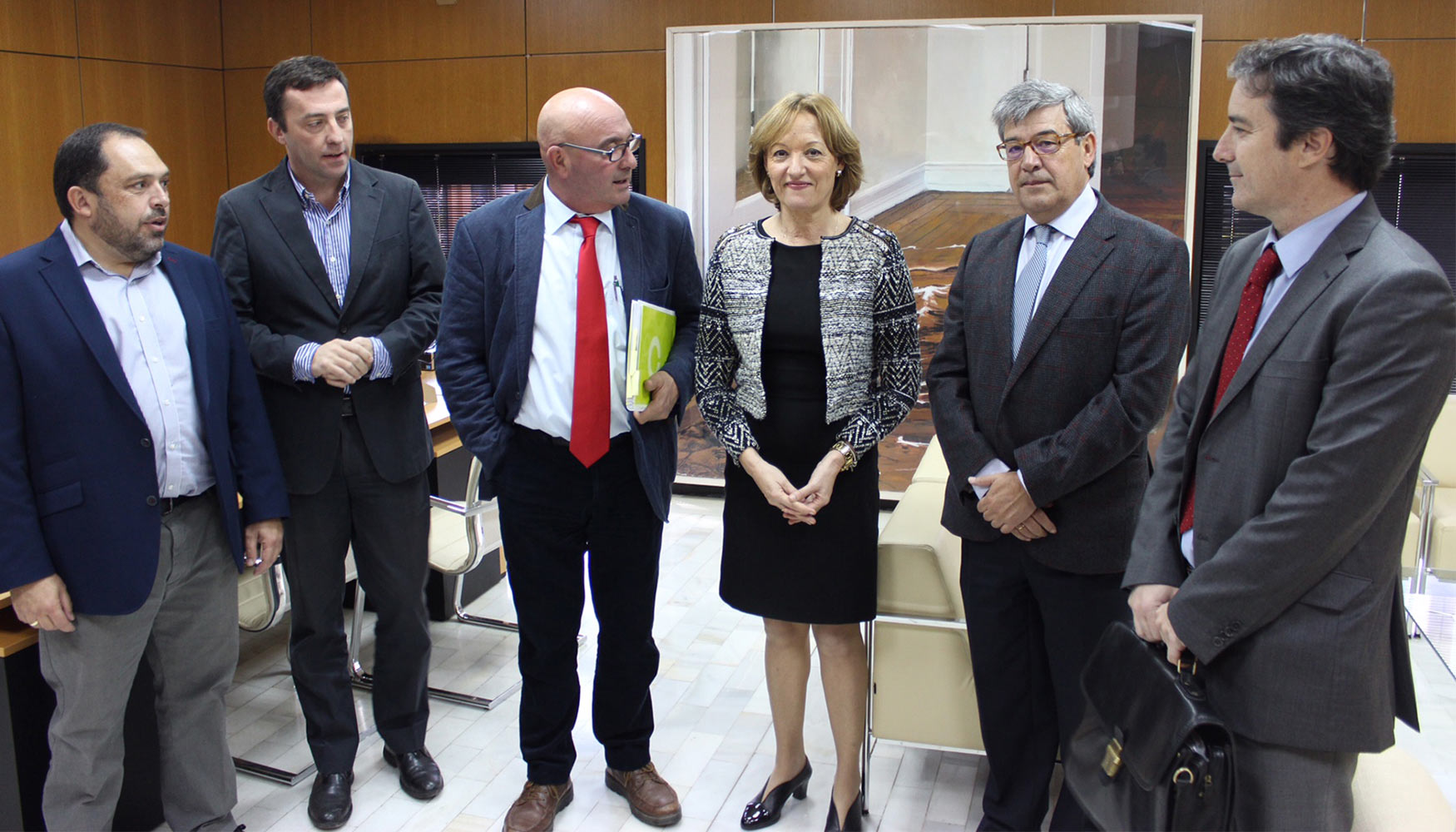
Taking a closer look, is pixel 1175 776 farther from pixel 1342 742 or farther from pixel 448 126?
pixel 448 126

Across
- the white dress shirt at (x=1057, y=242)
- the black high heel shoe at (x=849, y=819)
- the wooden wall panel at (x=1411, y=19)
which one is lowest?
the black high heel shoe at (x=849, y=819)

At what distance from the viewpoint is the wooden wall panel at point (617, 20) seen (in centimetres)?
559

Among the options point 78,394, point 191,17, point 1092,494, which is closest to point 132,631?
point 78,394

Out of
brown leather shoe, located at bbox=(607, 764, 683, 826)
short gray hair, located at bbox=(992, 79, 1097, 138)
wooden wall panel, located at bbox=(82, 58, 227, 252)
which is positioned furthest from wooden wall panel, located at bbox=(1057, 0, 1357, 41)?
wooden wall panel, located at bbox=(82, 58, 227, 252)

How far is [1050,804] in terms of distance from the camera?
9.53 ft

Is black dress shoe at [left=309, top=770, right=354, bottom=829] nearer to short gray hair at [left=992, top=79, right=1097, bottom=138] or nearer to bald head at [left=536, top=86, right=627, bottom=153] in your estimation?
bald head at [left=536, top=86, right=627, bottom=153]

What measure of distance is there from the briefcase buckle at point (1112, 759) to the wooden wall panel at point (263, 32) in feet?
19.6

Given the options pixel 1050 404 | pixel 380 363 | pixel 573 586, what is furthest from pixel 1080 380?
pixel 380 363

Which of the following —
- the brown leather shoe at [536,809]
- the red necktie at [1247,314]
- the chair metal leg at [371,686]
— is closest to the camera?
the red necktie at [1247,314]

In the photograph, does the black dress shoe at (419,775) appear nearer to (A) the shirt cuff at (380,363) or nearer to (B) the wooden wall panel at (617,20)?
(A) the shirt cuff at (380,363)

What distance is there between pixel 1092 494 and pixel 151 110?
5.88 m

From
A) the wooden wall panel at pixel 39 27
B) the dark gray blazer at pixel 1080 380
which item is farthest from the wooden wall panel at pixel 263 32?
the dark gray blazer at pixel 1080 380

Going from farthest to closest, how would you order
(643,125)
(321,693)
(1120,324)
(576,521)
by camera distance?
(643,125)
(321,693)
(576,521)
(1120,324)

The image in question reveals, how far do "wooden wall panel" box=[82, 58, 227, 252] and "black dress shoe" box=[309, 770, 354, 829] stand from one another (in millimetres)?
3980
